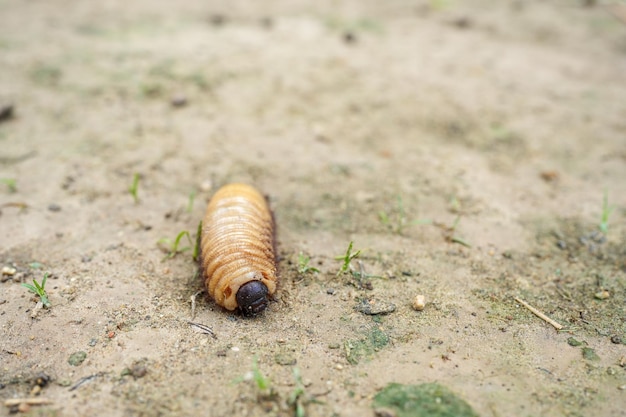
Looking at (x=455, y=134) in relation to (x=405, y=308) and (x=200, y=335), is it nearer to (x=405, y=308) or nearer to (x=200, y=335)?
(x=405, y=308)

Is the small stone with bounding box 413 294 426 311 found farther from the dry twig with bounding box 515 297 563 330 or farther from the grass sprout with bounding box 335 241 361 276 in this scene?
the dry twig with bounding box 515 297 563 330

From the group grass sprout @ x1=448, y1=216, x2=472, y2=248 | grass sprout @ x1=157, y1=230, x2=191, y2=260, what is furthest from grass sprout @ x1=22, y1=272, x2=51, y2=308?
grass sprout @ x1=448, y1=216, x2=472, y2=248

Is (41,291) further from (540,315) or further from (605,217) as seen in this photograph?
(605,217)

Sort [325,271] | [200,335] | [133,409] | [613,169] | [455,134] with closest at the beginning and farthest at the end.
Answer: [133,409] → [200,335] → [325,271] → [613,169] → [455,134]

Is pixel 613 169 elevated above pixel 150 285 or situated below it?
above

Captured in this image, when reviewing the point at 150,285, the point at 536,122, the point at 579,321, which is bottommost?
the point at 150,285

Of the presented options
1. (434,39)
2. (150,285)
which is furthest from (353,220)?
(434,39)
